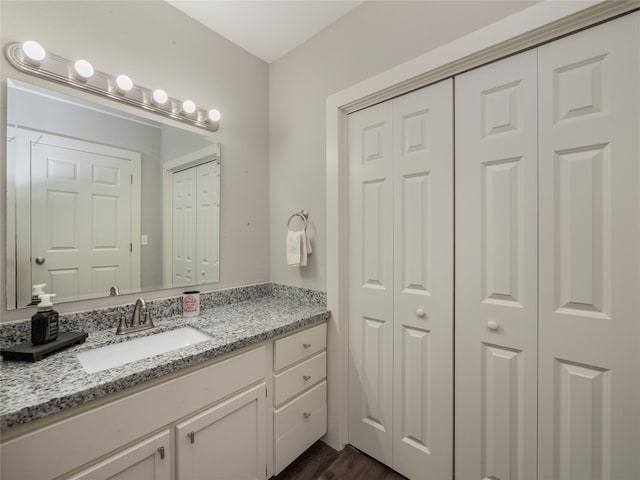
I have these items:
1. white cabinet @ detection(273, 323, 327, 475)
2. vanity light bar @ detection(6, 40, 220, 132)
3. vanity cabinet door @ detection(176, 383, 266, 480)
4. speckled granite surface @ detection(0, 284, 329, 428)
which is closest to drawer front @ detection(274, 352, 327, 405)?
white cabinet @ detection(273, 323, 327, 475)

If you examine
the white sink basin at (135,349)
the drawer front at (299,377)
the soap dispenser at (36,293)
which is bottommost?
the drawer front at (299,377)

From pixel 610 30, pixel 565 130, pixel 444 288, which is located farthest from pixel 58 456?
Answer: pixel 610 30

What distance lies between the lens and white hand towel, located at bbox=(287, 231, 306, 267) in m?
1.71

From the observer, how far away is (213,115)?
166 centimetres

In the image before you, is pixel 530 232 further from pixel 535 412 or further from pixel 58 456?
pixel 58 456

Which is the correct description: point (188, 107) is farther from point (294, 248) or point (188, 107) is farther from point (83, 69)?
point (294, 248)

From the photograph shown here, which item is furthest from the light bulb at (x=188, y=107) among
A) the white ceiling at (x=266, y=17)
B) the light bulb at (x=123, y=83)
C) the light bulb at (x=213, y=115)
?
the white ceiling at (x=266, y=17)

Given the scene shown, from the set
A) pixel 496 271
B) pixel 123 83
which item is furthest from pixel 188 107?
pixel 496 271

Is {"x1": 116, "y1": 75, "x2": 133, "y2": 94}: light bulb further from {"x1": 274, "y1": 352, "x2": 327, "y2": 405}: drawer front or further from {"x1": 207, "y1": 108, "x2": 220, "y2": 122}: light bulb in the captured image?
{"x1": 274, "y1": 352, "x2": 327, "y2": 405}: drawer front

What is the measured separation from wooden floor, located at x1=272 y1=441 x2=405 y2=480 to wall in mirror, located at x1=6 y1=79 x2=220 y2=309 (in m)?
1.11

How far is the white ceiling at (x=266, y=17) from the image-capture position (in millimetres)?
1511

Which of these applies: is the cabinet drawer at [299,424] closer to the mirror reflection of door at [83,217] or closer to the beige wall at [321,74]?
the beige wall at [321,74]

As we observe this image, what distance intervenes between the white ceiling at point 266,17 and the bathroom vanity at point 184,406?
5.42ft

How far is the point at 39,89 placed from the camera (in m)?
1.14
